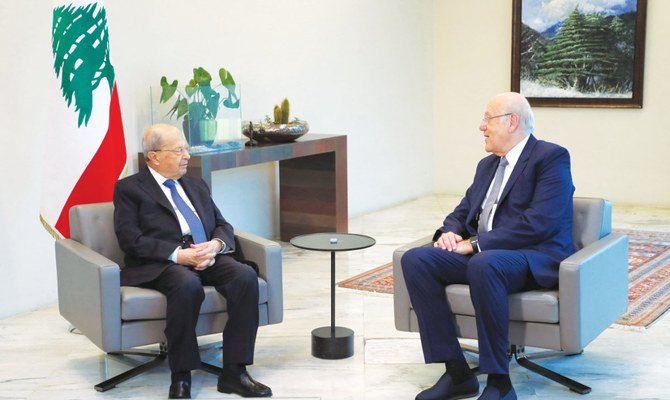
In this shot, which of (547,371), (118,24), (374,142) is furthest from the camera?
(374,142)

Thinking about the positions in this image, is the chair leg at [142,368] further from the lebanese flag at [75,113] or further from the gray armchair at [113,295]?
the lebanese flag at [75,113]

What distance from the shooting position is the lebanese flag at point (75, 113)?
4.83m

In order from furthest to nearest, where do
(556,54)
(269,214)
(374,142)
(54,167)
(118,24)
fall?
(556,54) < (374,142) < (269,214) < (118,24) < (54,167)

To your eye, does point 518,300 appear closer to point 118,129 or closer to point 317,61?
point 118,129

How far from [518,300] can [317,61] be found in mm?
4586

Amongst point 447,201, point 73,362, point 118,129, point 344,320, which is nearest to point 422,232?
point 447,201

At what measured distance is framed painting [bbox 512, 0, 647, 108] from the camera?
939 centimetres

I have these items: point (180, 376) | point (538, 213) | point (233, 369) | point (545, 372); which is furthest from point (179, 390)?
point (538, 213)

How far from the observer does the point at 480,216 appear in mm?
4281

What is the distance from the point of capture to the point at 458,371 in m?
3.90

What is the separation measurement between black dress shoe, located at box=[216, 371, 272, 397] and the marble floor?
5 centimetres

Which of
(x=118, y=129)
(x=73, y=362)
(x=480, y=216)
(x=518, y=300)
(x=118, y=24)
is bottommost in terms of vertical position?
(x=73, y=362)

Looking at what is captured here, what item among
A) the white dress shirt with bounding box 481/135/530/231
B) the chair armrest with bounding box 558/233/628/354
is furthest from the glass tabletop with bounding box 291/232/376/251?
the chair armrest with bounding box 558/233/628/354

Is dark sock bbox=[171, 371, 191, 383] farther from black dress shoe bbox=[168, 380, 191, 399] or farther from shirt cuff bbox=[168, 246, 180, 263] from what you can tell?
shirt cuff bbox=[168, 246, 180, 263]
